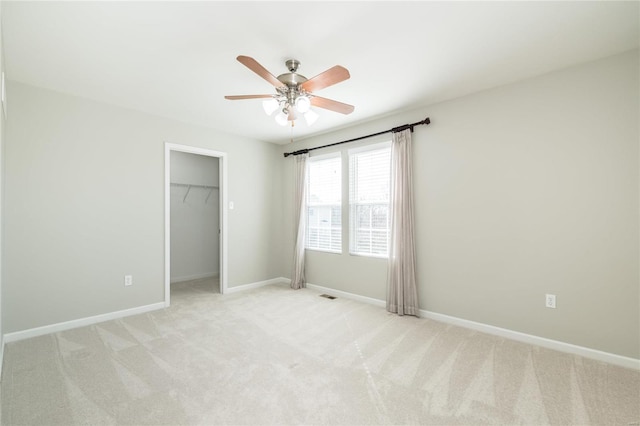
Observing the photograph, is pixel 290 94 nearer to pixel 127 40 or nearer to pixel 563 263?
pixel 127 40

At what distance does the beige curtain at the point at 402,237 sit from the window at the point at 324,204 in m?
1.03

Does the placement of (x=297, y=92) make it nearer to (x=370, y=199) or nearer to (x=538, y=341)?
(x=370, y=199)

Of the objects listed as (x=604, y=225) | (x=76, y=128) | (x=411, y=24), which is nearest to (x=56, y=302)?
(x=76, y=128)

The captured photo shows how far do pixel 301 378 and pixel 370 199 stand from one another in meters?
2.58

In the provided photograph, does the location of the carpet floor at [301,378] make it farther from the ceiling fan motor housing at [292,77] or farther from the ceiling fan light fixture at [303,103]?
the ceiling fan motor housing at [292,77]

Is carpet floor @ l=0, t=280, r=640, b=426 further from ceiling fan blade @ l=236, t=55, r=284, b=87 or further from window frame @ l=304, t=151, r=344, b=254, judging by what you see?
ceiling fan blade @ l=236, t=55, r=284, b=87

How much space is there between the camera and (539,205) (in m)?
2.79

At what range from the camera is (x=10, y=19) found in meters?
1.98

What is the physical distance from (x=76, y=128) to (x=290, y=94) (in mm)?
2613

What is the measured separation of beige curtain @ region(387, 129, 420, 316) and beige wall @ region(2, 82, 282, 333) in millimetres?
2878

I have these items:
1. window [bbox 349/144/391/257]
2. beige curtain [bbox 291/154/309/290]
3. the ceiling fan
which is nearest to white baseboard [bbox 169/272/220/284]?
beige curtain [bbox 291/154/309/290]

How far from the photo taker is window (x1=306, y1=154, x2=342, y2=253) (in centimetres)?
460

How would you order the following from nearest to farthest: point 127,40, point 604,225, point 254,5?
point 254,5 < point 127,40 < point 604,225

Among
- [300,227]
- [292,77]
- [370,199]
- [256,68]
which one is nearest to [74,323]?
[300,227]
